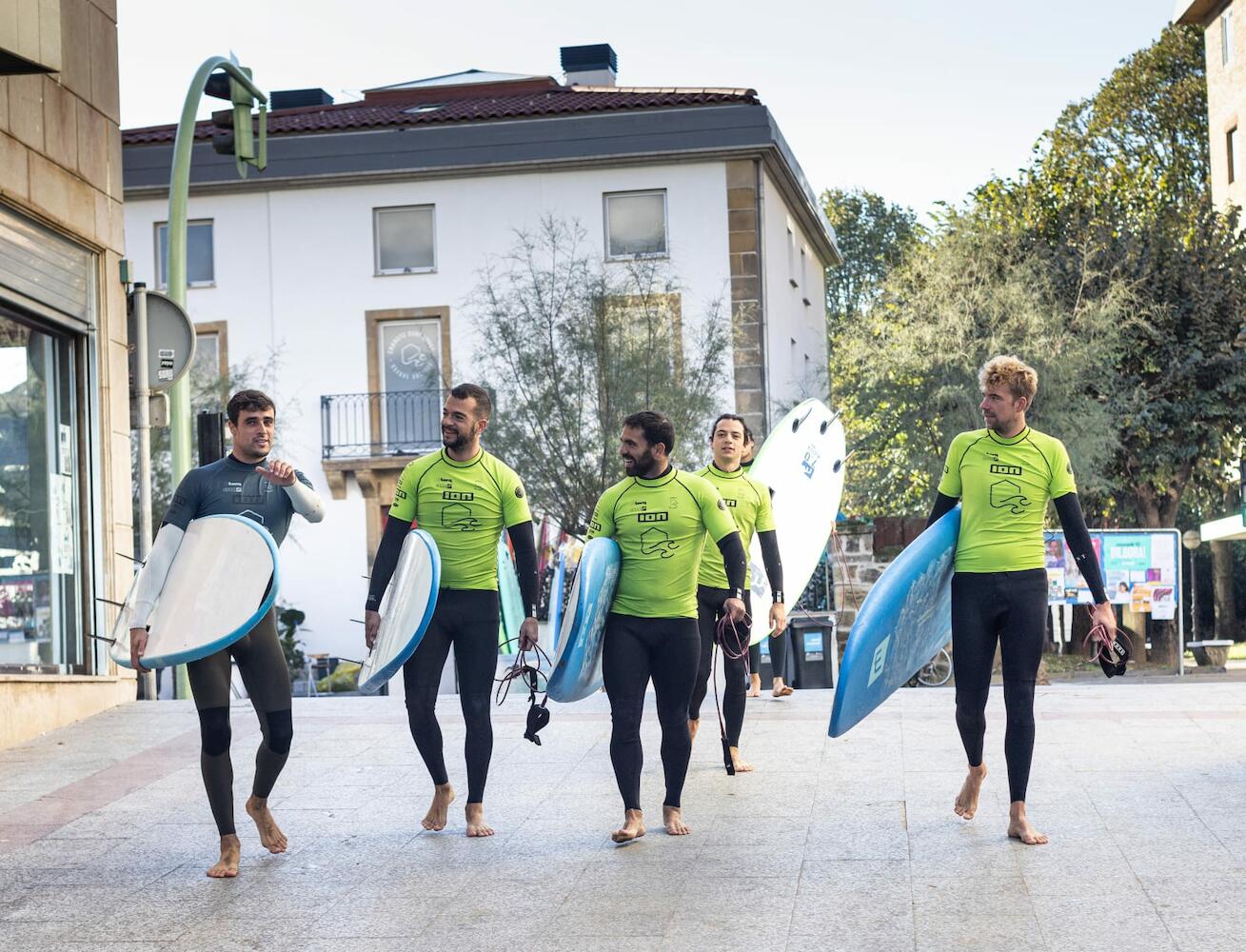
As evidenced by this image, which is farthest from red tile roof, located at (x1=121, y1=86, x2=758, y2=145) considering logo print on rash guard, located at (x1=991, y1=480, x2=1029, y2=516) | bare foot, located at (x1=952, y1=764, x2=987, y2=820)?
bare foot, located at (x1=952, y1=764, x2=987, y2=820)

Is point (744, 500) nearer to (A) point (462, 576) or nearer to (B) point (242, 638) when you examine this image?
(A) point (462, 576)

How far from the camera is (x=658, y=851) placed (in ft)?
21.6

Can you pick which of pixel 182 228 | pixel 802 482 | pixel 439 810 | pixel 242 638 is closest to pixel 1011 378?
pixel 439 810

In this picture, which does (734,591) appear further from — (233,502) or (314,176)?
(314,176)

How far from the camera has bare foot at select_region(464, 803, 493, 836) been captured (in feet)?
22.9

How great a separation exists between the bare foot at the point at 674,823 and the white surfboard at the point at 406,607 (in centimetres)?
122

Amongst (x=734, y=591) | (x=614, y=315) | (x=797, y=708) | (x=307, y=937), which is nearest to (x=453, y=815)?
(x=734, y=591)

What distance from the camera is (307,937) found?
17.6ft

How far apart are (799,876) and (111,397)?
7823mm

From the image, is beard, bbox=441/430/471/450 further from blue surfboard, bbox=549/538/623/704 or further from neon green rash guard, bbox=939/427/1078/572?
neon green rash guard, bbox=939/427/1078/572

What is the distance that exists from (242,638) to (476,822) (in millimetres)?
1280

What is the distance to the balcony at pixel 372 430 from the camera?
30.6 metres

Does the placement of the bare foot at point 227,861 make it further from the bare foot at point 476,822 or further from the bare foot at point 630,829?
the bare foot at point 630,829

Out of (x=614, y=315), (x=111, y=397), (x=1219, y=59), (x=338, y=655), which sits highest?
(x=1219, y=59)
